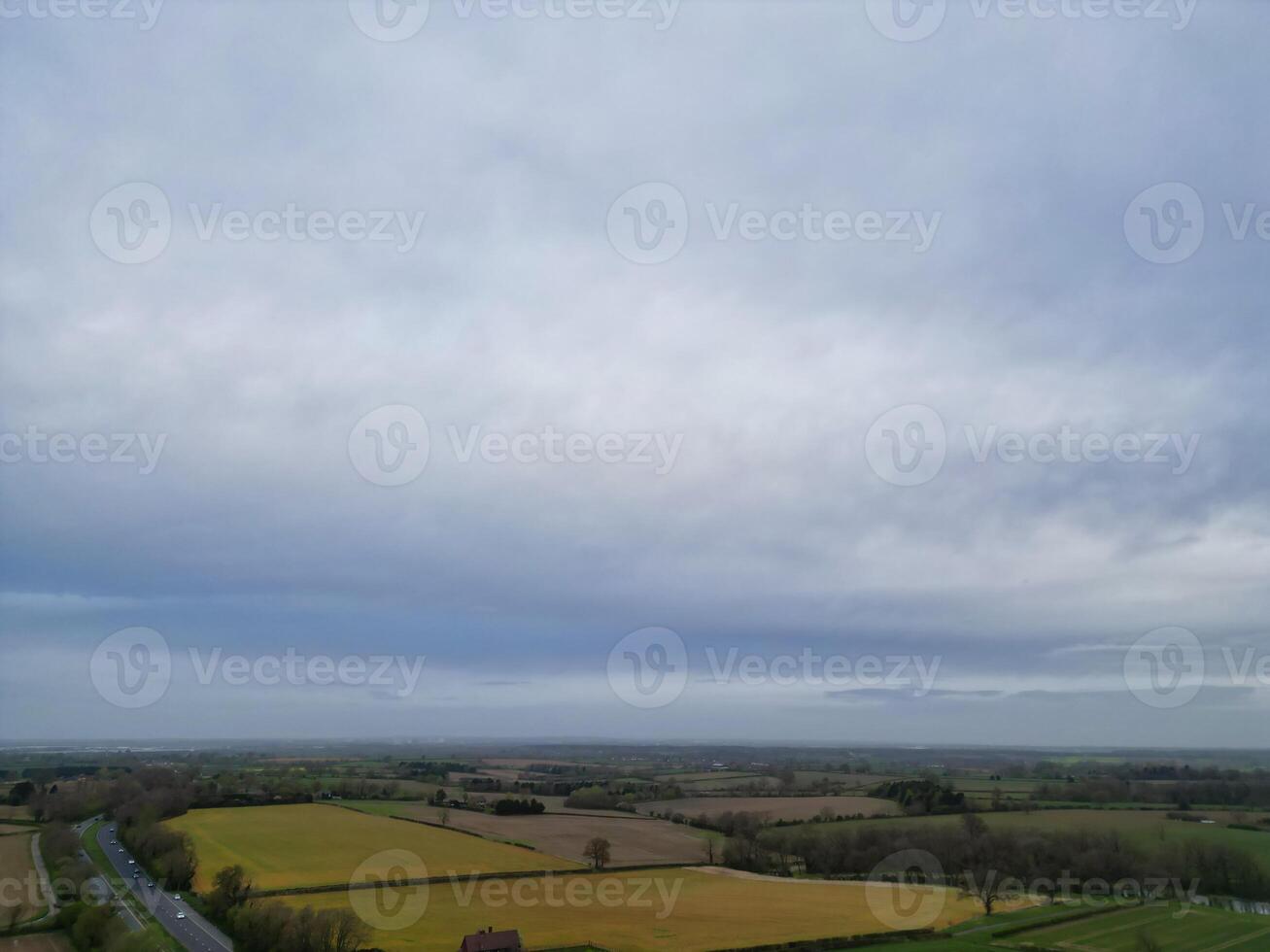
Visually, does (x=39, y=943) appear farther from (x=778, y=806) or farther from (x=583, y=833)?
(x=778, y=806)

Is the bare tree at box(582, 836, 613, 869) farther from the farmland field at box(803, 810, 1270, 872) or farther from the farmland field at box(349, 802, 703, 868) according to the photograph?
the farmland field at box(803, 810, 1270, 872)

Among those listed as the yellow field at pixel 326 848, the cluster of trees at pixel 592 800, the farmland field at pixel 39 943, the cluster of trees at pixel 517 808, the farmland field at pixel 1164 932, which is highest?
the farmland field at pixel 39 943

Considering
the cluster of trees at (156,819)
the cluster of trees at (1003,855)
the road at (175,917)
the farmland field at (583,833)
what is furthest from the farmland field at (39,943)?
the cluster of trees at (1003,855)

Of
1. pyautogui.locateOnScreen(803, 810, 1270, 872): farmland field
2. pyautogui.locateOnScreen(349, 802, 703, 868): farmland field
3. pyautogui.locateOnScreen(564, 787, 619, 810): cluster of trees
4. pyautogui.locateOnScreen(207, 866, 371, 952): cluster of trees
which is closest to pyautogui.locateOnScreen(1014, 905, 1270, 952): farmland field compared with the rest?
pyautogui.locateOnScreen(803, 810, 1270, 872): farmland field

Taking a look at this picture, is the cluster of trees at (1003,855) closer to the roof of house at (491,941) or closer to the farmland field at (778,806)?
the farmland field at (778,806)

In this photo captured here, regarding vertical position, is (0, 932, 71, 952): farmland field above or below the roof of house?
below

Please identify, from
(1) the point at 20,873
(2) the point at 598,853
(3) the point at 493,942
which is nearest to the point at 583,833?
(2) the point at 598,853
